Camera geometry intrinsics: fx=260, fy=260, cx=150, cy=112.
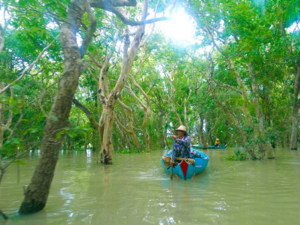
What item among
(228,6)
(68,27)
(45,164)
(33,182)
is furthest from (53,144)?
(228,6)

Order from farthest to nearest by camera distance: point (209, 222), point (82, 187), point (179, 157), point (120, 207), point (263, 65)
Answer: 1. point (263, 65)
2. point (179, 157)
3. point (82, 187)
4. point (120, 207)
5. point (209, 222)

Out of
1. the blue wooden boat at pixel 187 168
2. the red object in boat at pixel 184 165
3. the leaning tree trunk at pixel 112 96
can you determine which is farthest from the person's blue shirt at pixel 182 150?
the leaning tree trunk at pixel 112 96

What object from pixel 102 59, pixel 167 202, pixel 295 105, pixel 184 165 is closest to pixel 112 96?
pixel 102 59

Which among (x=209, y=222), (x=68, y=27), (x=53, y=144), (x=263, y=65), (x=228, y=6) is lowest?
(x=209, y=222)

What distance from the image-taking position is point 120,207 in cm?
443

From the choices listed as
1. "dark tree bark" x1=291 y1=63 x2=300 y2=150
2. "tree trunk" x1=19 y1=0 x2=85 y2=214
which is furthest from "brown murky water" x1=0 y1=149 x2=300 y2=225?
"dark tree bark" x1=291 y1=63 x2=300 y2=150

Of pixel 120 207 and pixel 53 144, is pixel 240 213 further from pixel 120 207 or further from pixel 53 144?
pixel 53 144

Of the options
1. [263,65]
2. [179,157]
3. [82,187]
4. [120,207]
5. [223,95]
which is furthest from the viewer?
[223,95]

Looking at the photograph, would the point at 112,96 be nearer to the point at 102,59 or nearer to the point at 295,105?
the point at 102,59

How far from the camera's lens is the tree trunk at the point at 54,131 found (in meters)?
3.69

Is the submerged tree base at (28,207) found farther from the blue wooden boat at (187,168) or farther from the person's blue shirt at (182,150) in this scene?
the person's blue shirt at (182,150)

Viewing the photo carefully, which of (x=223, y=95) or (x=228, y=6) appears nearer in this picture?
(x=228, y=6)

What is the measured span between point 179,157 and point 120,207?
12.2 ft

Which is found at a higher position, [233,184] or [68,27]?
[68,27]
